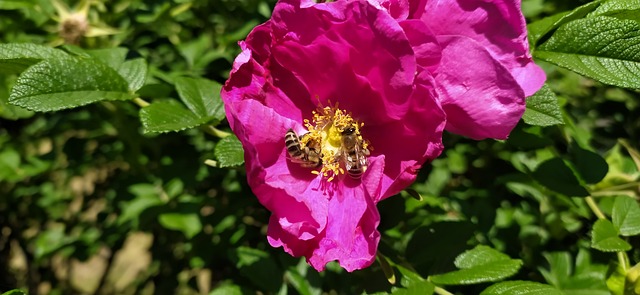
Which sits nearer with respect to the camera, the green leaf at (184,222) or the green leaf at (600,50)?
the green leaf at (600,50)

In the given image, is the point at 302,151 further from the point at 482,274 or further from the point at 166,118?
the point at 482,274

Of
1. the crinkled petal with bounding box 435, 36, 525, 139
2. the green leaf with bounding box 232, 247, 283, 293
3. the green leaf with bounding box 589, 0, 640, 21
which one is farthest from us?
the green leaf with bounding box 232, 247, 283, 293

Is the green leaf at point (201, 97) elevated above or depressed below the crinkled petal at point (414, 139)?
below

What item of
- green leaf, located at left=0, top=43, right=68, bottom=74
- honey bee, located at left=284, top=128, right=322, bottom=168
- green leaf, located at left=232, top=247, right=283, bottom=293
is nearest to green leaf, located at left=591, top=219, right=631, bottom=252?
honey bee, located at left=284, top=128, right=322, bottom=168

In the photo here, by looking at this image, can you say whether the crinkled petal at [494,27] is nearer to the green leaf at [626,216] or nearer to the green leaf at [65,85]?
the green leaf at [626,216]

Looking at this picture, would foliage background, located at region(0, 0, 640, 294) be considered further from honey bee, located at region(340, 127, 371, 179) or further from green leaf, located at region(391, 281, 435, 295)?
honey bee, located at region(340, 127, 371, 179)

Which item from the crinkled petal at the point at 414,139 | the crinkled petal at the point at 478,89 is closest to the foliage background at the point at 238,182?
the crinkled petal at the point at 414,139
